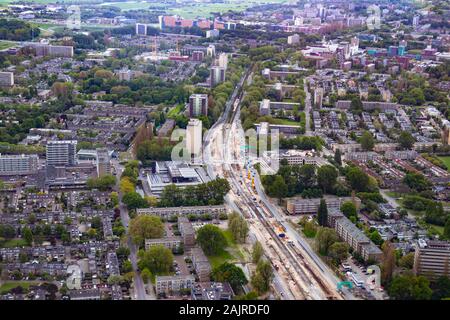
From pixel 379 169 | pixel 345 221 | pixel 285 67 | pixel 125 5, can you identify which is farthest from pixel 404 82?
pixel 125 5

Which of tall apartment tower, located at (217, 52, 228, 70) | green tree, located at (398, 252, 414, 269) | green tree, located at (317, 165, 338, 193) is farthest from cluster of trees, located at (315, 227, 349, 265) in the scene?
tall apartment tower, located at (217, 52, 228, 70)

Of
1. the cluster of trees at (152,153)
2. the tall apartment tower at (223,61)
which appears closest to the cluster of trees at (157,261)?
the cluster of trees at (152,153)

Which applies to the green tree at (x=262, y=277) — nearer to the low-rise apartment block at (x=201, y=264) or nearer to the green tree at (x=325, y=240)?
the low-rise apartment block at (x=201, y=264)

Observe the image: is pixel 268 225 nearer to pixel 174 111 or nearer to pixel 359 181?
pixel 359 181

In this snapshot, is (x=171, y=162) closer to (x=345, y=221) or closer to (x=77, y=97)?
(x=345, y=221)

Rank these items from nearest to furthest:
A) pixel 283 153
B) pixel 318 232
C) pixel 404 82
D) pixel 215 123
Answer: pixel 318 232, pixel 283 153, pixel 215 123, pixel 404 82

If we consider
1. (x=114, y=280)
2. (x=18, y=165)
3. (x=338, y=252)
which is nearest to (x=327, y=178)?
(x=338, y=252)
